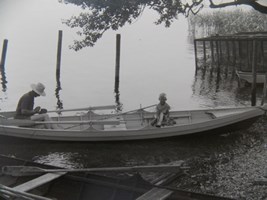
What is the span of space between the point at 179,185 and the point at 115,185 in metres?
3.02

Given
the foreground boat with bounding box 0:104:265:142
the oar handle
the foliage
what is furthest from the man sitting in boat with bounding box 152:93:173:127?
the foliage

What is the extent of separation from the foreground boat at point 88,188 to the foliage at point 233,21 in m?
44.9

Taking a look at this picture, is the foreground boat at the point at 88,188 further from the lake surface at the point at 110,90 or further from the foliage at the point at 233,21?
→ the foliage at the point at 233,21

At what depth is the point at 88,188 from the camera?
27.3 ft

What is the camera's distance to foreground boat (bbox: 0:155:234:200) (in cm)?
737

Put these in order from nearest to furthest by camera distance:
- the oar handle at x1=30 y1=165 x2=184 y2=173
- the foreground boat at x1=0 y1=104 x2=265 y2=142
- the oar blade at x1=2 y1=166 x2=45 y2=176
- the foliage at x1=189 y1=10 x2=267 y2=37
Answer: the oar handle at x1=30 y1=165 x2=184 y2=173 → the oar blade at x1=2 y1=166 x2=45 y2=176 → the foreground boat at x1=0 y1=104 x2=265 y2=142 → the foliage at x1=189 y1=10 x2=267 y2=37

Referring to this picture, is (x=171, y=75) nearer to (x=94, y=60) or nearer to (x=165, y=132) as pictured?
(x=94, y=60)

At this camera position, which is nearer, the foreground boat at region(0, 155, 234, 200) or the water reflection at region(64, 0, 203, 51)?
the foreground boat at region(0, 155, 234, 200)

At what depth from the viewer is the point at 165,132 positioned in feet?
44.7

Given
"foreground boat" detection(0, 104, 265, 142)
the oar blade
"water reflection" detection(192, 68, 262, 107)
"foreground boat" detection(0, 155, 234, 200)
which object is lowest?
"foreground boat" detection(0, 155, 234, 200)

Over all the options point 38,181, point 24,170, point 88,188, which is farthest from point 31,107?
point 88,188

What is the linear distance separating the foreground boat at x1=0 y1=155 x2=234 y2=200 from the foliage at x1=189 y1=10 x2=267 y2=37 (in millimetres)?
44874

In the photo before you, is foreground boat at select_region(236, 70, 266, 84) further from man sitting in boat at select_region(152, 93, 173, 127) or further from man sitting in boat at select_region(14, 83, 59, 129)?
man sitting in boat at select_region(14, 83, 59, 129)

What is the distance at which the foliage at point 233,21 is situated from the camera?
51972 millimetres
